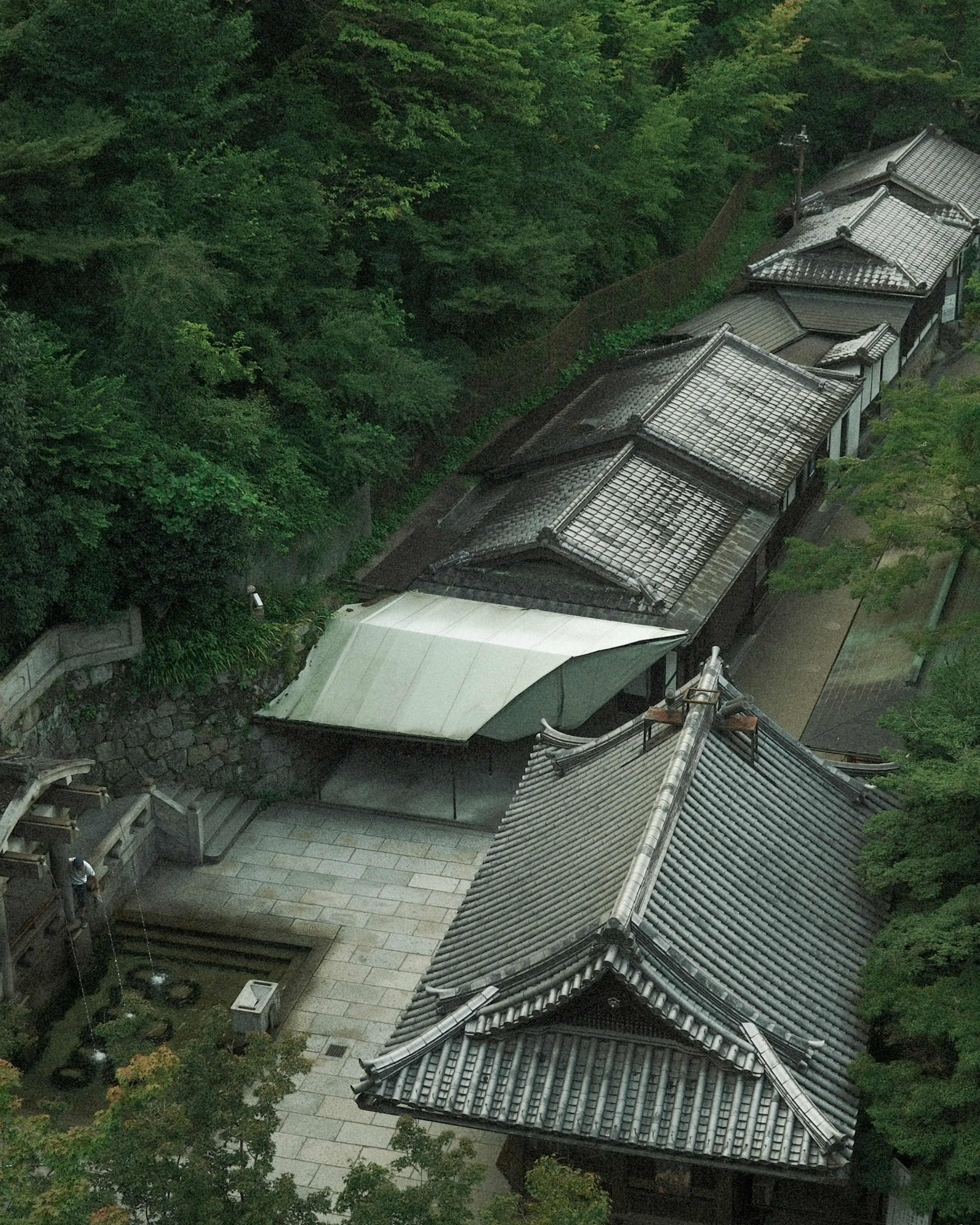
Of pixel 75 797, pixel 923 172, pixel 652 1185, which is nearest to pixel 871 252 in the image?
pixel 923 172

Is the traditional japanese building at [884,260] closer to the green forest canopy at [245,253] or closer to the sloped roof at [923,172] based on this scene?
the sloped roof at [923,172]

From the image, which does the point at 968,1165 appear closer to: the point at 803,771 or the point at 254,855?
the point at 803,771

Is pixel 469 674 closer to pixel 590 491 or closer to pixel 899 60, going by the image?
pixel 590 491

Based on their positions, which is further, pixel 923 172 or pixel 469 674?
pixel 923 172

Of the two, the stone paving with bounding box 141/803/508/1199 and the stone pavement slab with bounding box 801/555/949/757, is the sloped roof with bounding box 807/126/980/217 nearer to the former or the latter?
the stone pavement slab with bounding box 801/555/949/757

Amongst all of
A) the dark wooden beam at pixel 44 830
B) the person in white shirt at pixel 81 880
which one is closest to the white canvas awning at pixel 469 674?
the person in white shirt at pixel 81 880

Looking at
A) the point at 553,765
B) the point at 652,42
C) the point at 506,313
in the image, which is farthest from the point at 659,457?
the point at 652,42

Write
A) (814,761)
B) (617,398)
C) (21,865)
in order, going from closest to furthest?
1. (814,761)
2. (21,865)
3. (617,398)
